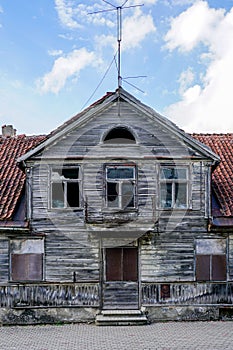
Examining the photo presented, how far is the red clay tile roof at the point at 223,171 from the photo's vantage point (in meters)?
17.2

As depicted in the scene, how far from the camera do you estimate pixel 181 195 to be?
16609mm

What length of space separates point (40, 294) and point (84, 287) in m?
1.56

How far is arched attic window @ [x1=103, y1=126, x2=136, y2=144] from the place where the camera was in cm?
1667

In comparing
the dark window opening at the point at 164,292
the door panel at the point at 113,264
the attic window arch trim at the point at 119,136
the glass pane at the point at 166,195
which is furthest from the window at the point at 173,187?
the dark window opening at the point at 164,292

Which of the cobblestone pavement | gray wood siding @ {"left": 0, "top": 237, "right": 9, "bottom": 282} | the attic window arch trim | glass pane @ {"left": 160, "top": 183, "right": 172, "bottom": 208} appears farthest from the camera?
the attic window arch trim

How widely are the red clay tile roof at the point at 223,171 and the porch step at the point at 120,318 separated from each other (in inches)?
187

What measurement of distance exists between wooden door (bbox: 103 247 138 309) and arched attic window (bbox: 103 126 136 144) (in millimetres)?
3872

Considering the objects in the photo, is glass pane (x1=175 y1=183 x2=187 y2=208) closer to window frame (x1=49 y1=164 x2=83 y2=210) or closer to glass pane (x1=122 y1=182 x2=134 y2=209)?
glass pane (x1=122 y1=182 x2=134 y2=209)

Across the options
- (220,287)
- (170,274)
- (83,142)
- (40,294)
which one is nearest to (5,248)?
(40,294)

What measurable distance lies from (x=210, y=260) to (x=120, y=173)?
450 centimetres

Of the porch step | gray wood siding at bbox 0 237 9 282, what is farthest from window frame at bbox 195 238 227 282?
gray wood siding at bbox 0 237 9 282

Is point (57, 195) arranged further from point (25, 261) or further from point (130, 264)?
point (130, 264)

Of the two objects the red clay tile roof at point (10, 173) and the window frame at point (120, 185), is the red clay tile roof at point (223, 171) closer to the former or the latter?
the window frame at point (120, 185)

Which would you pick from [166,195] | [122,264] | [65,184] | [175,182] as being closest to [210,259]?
[166,195]
